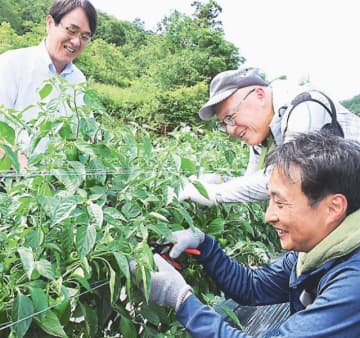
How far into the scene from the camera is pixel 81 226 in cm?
99

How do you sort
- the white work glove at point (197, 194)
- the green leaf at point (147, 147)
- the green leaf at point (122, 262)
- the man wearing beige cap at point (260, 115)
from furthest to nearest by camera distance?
the man wearing beige cap at point (260, 115), the white work glove at point (197, 194), the green leaf at point (147, 147), the green leaf at point (122, 262)

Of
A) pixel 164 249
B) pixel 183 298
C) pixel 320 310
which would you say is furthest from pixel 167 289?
pixel 320 310

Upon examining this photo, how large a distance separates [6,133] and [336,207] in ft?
2.21

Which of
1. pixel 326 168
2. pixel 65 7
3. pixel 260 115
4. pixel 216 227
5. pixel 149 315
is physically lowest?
pixel 149 315

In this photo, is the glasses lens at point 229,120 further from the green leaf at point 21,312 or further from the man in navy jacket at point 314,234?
the green leaf at point 21,312

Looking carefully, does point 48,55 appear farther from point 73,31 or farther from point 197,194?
point 197,194

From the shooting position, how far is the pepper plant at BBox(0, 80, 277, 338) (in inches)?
36.3

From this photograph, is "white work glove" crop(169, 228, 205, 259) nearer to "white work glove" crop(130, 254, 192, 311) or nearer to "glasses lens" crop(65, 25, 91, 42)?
"white work glove" crop(130, 254, 192, 311)

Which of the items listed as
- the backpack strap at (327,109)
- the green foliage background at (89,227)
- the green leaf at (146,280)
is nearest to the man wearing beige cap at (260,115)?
Answer: the backpack strap at (327,109)

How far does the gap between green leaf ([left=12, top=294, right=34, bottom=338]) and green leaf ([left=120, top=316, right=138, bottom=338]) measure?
270 millimetres

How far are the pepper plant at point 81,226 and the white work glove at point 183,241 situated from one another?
0.10ft

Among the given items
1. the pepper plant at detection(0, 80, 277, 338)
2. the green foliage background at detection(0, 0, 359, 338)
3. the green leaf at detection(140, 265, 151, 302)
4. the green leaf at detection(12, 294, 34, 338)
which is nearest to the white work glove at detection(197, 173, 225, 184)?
the green foliage background at detection(0, 0, 359, 338)

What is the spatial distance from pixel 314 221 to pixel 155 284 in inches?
14.1

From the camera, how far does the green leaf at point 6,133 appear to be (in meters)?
1.02
